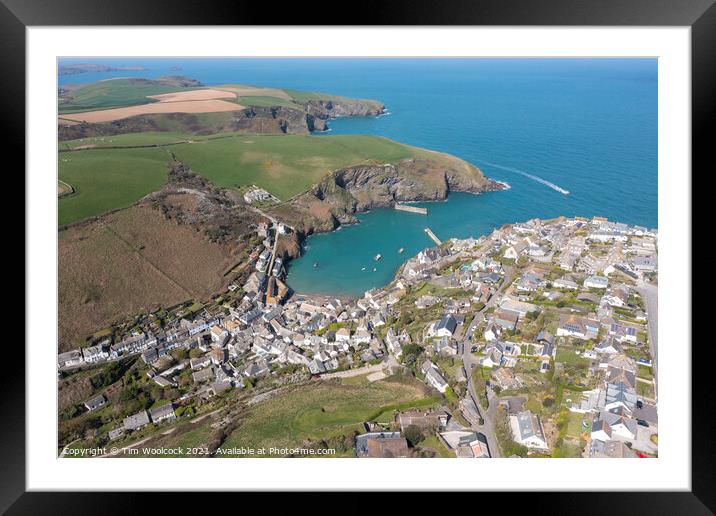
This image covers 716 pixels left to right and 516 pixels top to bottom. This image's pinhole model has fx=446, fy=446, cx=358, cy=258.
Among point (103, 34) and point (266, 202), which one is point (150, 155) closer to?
point (266, 202)

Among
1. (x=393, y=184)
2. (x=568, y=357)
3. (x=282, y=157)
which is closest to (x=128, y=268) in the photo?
(x=568, y=357)

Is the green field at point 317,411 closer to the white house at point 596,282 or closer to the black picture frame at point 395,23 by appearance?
the black picture frame at point 395,23

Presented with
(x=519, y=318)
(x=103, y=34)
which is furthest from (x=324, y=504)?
(x=103, y=34)

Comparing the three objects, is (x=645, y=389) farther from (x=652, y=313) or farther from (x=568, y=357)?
(x=652, y=313)

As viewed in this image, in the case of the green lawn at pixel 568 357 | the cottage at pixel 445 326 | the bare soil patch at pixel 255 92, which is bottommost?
the green lawn at pixel 568 357

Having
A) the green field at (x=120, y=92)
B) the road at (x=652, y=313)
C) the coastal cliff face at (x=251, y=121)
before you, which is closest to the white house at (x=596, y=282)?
the road at (x=652, y=313)

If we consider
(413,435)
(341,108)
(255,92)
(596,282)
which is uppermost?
(341,108)
